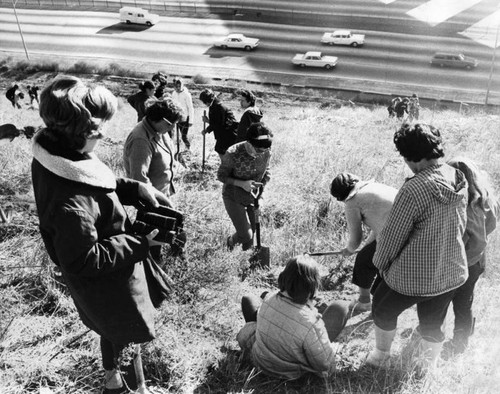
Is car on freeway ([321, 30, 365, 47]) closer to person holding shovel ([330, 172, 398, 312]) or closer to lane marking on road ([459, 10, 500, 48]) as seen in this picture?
lane marking on road ([459, 10, 500, 48])

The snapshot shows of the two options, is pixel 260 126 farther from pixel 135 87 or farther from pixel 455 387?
pixel 135 87

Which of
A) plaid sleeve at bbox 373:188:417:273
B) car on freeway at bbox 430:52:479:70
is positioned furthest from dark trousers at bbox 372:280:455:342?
car on freeway at bbox 430:52:479:70

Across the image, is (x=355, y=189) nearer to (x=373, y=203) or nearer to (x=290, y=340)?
(x=373, y=203)

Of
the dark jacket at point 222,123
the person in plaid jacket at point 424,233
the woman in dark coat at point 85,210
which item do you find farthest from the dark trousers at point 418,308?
the dark jacket at point 222,123

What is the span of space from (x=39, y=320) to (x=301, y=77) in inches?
902

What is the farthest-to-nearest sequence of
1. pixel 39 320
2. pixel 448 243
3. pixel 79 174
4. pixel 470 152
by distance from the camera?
pixel 470 152, pixel 39 320, pixel 448 243, pixel 79 174

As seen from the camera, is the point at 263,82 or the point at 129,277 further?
the point at 263,82

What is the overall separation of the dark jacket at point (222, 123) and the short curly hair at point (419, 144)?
14.1 feet

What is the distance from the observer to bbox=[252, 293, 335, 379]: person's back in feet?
10.5

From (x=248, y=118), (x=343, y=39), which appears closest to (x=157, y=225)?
(x=248, y=118)

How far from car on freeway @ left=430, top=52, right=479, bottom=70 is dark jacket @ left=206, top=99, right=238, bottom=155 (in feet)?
72.8

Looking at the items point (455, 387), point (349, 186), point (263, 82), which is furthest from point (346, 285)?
point (263, 82)

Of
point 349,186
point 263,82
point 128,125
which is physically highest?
point 349,186

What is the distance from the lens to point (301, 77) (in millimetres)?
25328
